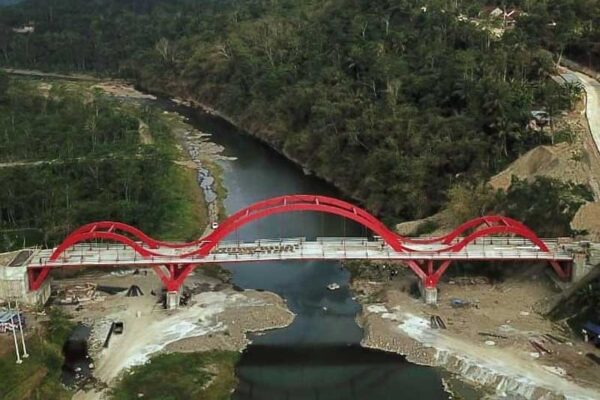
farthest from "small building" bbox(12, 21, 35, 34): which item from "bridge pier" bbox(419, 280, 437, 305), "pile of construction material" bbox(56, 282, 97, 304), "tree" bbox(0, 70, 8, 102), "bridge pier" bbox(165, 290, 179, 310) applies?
"bridge pier" bbox(419, 280, 437, 305)

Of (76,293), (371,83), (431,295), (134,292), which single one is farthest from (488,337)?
(371,83)

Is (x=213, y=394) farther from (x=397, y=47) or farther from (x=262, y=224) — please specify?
(x=397, y=47)

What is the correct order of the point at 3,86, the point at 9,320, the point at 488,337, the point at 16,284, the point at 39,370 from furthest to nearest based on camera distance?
the point at 3,86 → the point at 16,284 → the point at 488,337 → the point at 9,320 → the point at 39,370

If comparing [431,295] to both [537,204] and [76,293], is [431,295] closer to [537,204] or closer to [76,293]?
[537,204]

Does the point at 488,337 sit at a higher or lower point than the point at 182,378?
higher

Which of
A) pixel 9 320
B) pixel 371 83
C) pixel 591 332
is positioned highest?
pixel 371 83

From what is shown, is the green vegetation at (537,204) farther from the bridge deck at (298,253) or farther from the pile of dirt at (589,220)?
the bridge deck at (298,253)

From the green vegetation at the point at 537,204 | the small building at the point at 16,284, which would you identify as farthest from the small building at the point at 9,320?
the green vegetation at the point at 537,204
